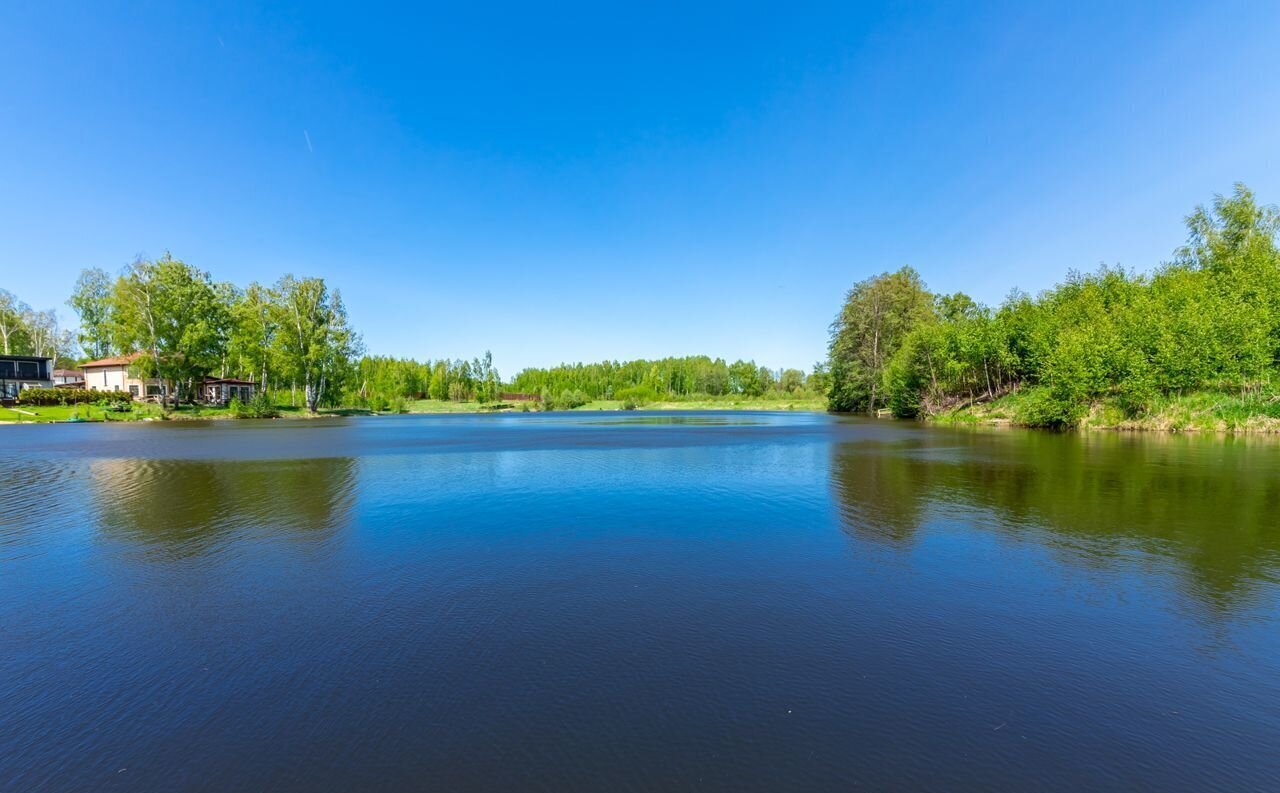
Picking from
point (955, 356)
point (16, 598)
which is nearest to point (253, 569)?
point (16, 598)

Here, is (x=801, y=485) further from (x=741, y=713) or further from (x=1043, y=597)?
(x=741, y=713)

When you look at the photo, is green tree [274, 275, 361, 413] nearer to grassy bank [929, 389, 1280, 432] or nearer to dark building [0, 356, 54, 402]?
dark building [0, 356, 54, 402]

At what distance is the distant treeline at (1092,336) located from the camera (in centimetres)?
3538

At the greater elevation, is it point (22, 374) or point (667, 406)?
point (22, 374)

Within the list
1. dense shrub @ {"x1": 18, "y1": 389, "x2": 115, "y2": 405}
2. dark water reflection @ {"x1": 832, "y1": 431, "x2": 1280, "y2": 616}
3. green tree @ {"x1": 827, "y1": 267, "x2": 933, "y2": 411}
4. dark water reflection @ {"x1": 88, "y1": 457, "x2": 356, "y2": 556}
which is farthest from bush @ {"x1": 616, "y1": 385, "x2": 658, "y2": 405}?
dark water reflection @ {"x1": 88, "y1": 457, "x2": 356, "y2": 556}

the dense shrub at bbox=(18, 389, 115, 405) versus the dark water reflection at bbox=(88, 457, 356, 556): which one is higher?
the dense shrub at bbox=(18, 389, 115, 405)

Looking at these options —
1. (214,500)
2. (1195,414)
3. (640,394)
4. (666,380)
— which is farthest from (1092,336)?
(666,380)

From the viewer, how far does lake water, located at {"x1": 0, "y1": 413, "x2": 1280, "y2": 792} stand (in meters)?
4.04

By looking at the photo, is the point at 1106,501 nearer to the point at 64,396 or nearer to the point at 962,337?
the point at 962,337

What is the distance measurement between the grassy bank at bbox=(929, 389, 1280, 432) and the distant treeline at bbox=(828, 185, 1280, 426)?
0.54 metres

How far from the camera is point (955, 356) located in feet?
172

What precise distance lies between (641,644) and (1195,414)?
46.7m

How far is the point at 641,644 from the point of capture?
5949mm

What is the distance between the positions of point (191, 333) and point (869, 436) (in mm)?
70456
